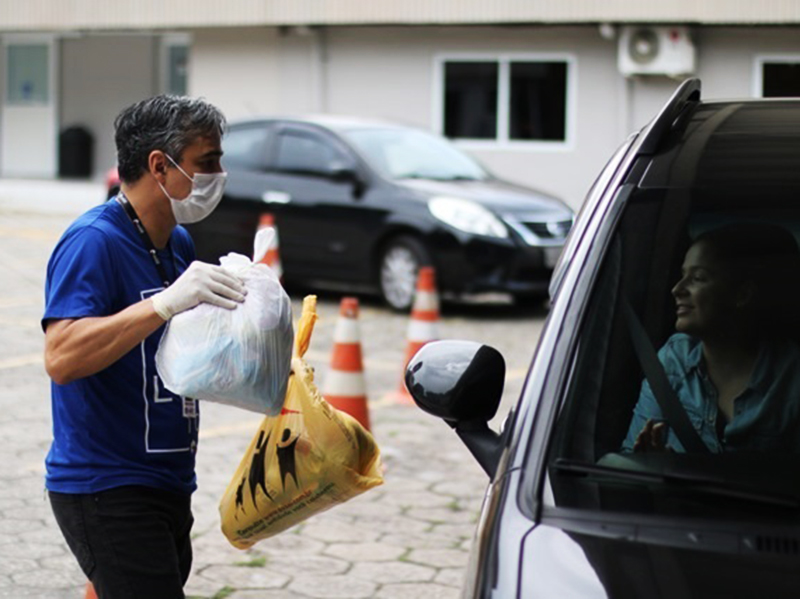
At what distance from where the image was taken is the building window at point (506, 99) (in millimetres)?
21344

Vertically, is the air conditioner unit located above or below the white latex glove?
above

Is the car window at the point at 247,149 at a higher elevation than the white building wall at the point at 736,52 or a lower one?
lower

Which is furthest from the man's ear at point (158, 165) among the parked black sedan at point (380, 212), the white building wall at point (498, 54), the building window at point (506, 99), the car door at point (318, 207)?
the building window at point (506, 99)

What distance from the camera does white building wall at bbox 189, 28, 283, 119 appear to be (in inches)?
919

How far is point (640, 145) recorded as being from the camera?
11.0 feet

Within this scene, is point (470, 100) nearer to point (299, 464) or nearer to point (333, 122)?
point (333, 122)

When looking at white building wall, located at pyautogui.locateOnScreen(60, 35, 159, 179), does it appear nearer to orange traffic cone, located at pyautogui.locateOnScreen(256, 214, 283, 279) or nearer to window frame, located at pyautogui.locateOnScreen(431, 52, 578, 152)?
window frame, located at pyautogui.locateOnScreen(431, 52, 578, 152)

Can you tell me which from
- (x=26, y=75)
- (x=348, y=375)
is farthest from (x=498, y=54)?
(x=348, y=375)

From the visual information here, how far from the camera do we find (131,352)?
3588mm

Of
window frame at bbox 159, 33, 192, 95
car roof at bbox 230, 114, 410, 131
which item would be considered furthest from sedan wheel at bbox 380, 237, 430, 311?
window frame at bbox 159, 33, 192, 95

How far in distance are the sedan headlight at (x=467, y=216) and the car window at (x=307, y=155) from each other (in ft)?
3.69

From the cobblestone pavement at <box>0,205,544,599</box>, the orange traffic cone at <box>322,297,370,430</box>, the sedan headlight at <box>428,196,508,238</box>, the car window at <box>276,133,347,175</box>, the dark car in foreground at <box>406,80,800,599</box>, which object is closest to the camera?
the dark car in foreground at <box>406,80,800,599</box>

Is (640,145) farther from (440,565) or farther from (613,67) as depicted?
(613,67)

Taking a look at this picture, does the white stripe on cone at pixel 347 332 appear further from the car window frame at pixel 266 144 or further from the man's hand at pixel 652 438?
the car window frame at pixel 266 144
